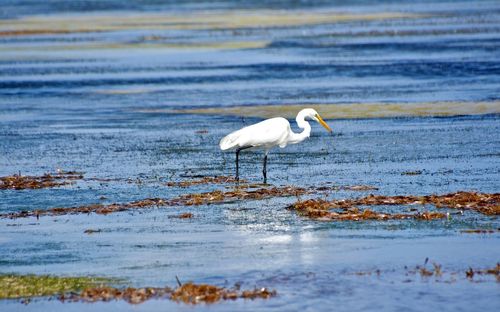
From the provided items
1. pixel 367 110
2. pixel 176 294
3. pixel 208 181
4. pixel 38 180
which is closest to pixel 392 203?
pixel 208 181

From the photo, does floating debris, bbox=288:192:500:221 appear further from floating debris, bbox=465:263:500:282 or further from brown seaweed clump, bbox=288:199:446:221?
floating debris, bbox=465:263:500:282

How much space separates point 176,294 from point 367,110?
1662 centimetres

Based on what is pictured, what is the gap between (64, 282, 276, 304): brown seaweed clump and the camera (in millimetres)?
11642

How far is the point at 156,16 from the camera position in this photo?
7681cm

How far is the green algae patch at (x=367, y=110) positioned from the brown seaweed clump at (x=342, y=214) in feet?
36.4

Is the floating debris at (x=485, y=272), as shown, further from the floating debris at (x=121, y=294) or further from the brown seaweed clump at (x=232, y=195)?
the brown seaweed clump at (x=232, y=195)

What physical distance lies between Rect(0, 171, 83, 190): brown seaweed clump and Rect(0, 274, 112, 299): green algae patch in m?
5.66

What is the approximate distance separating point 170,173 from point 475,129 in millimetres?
7104

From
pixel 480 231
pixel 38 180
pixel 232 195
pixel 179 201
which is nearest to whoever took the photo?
pixel 480 231

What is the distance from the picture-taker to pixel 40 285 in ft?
40.7

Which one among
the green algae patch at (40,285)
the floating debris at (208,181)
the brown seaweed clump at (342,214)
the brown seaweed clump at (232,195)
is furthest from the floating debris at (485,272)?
the floating debris at (208,181)

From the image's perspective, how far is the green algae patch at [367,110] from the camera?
26.8 meters

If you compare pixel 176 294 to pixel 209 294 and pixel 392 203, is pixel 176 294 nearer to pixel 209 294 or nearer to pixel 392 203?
pixel 209 294

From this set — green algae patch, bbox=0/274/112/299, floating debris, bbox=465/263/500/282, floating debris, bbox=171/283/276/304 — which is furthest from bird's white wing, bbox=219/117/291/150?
floating debris, bbox=171/283/276/304
